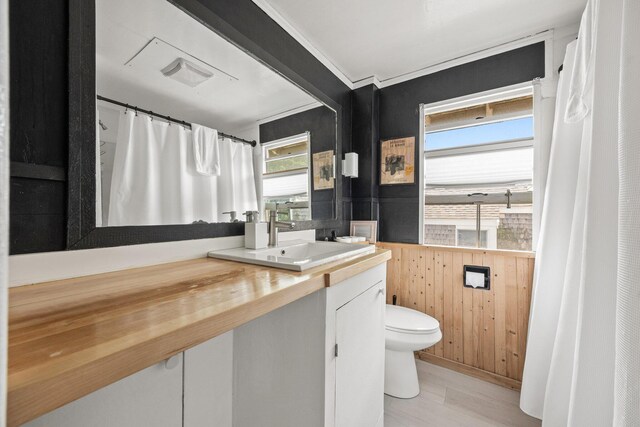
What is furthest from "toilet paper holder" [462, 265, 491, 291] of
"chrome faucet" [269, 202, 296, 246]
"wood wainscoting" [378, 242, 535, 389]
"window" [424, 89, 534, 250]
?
"chrome faucet" [269, 202, 296, 246]

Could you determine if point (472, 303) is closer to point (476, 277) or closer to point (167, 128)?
point (476, 277)

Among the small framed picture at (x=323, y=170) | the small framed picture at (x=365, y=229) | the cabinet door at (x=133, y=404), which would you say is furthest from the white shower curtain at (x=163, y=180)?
the small framed picture at (x=365, y=229)

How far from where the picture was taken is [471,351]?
186cm

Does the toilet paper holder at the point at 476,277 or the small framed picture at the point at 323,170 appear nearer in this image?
the toilet paper holder at the point at 476,277

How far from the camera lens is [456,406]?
156 centimetres

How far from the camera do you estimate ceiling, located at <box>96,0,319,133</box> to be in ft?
2.98

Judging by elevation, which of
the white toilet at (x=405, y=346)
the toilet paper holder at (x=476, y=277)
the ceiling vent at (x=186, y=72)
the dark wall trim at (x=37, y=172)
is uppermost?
the ceiling vent at (x=186, y=72)

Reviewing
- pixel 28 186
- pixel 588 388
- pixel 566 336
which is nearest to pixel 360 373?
pixel 588 388

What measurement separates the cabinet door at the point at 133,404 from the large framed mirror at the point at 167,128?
0.47 m

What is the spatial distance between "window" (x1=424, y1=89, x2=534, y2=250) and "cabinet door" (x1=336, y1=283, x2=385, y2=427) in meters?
1.08

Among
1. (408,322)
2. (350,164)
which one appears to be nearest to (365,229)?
(350,164)

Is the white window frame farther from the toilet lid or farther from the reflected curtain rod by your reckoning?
the reflected curtain rod

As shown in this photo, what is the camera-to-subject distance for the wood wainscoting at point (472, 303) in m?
1.72

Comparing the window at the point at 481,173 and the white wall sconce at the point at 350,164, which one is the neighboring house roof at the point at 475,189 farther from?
the white wall sconce at the point at 350,164
